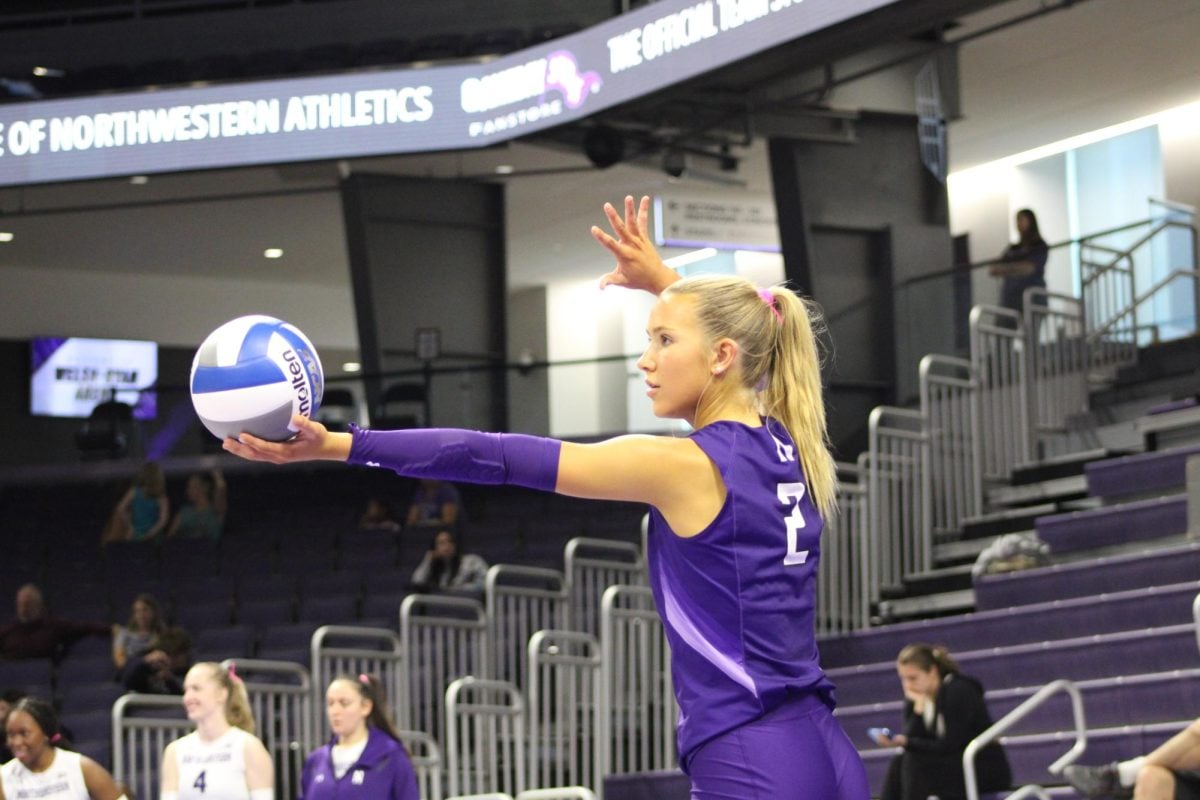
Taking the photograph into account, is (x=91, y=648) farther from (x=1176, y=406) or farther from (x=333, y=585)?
(x=1176, y=406)

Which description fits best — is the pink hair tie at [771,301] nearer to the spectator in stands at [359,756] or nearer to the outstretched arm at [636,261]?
the outstretched arm at [636,261]

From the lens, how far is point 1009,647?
9.15 m

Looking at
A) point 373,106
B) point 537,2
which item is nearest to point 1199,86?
point 537,2

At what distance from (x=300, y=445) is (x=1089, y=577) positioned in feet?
24.4

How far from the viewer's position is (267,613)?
533 inches

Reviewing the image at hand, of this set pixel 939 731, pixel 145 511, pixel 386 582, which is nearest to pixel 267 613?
pixel 386 582

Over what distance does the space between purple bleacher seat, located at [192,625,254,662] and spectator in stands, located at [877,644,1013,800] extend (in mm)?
6162

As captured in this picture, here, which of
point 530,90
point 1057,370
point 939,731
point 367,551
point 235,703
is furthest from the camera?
point 367,551

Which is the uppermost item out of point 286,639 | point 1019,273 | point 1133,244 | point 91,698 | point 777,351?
point 1133,244

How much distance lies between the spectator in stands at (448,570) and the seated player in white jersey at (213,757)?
16.5 ft

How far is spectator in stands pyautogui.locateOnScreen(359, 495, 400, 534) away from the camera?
611 inches

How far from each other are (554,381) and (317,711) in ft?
21.5

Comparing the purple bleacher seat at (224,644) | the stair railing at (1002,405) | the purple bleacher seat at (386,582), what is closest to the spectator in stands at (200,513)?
the purple bleacher seat at (386,582)

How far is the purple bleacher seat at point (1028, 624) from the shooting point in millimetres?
8734
